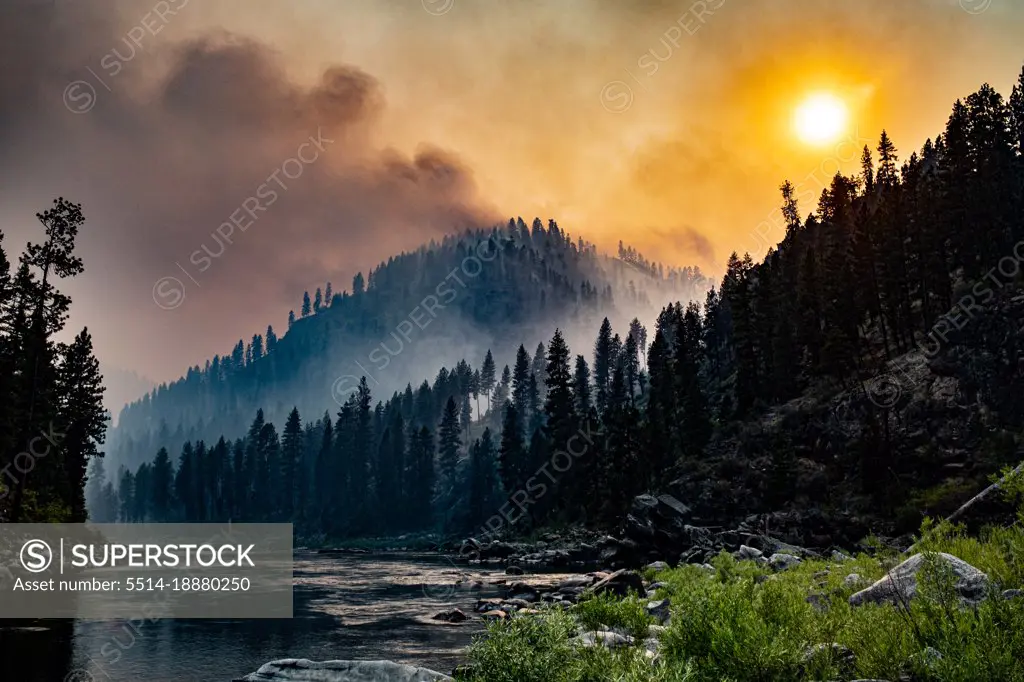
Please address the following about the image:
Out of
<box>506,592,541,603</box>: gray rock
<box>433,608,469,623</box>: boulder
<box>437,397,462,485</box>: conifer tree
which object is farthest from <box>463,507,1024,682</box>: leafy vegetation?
<box>437,397,462,485</box>: conifer tree

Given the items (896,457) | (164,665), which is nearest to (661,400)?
(896,457)

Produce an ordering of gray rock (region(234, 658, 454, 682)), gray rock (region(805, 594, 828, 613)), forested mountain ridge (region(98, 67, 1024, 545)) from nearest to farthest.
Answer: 1. gray rock (region(234, 658, 454, 682))
2. gray rock (region(805, 594, 828, 613))
3. forested mountain ridge (region(98, 67, 1024, 545))

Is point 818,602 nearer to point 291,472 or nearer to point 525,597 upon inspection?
point 525,597

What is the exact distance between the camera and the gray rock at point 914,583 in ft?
38.9

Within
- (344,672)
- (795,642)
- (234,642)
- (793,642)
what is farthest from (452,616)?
(793,642)

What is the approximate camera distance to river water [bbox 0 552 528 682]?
22562 mm

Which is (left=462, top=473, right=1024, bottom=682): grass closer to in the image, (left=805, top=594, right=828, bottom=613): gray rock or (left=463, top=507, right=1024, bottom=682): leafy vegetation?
(left=463, top=507, right=1024, bottom=682): leafy vegetation

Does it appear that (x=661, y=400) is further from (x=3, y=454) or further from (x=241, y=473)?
(x=241, y=473)

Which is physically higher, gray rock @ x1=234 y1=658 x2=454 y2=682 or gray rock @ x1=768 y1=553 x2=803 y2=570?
gray rock @ x1=234 y1=658 x2=454 y2=682

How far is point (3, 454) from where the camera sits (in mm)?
43250

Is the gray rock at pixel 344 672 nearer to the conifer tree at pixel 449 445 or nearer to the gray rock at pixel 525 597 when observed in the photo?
the gray rock at pixel 525 597

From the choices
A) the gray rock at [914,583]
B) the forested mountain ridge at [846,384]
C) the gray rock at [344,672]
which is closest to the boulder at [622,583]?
the gray rock at [914,583]

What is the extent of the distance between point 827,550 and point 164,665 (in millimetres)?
45171

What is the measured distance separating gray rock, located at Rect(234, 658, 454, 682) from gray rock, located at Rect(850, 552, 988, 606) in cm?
959
